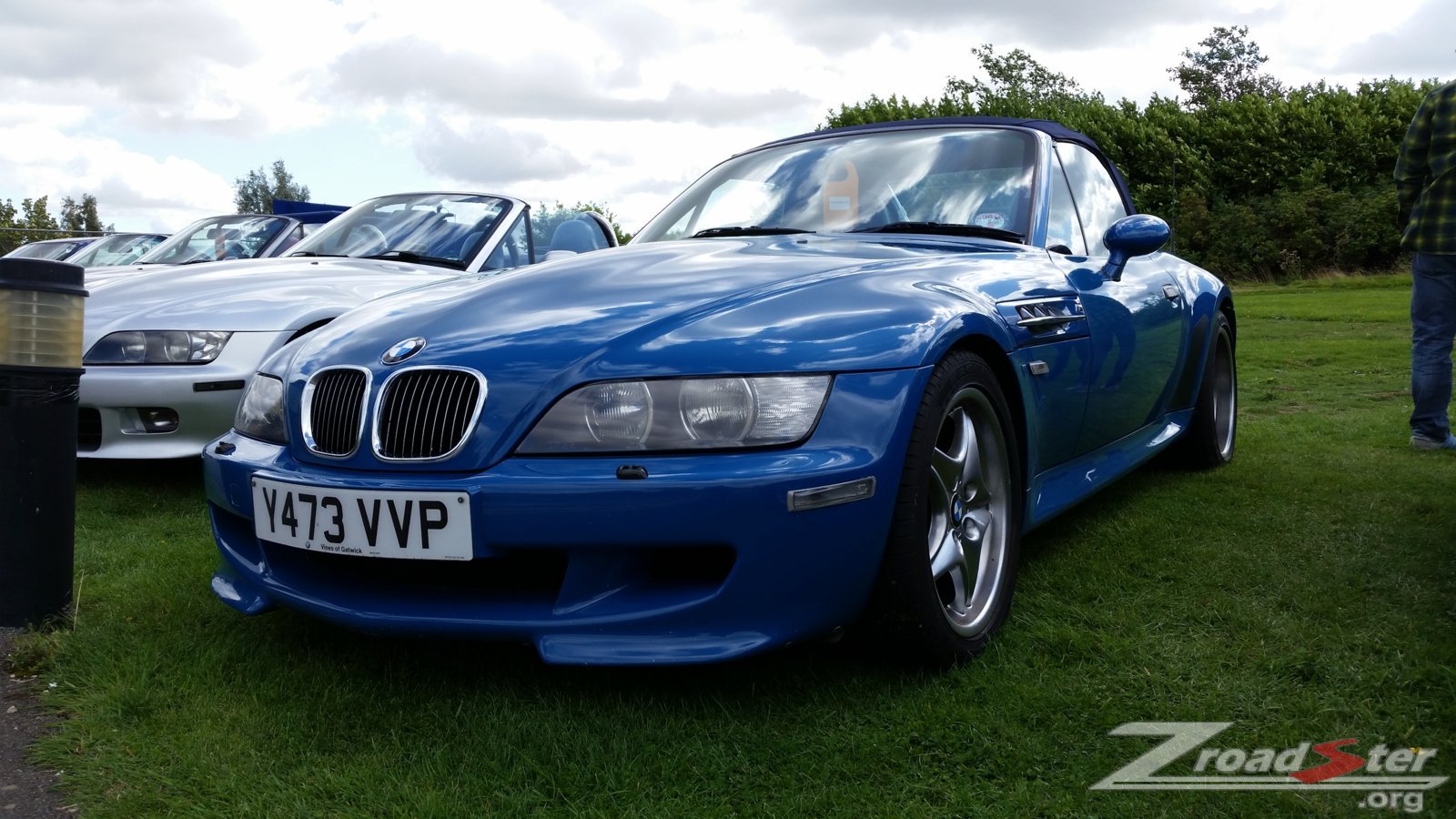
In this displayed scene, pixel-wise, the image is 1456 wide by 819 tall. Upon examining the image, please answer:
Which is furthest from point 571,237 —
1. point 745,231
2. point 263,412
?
point 263,412

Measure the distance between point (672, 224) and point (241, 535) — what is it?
169 centimetres

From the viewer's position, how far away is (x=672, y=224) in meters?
3.70

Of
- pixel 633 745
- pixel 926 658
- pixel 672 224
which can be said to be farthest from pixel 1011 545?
pixel 672 224

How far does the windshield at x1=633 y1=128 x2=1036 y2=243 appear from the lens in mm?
3301

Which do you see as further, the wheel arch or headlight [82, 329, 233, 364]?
headlight [82, 329, 233, 364]

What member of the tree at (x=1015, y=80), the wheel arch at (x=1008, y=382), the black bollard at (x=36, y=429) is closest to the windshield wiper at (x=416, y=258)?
the black bollard at (x=36, y=429)

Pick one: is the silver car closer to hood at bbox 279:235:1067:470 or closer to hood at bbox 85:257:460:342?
hood at bbox 85:257:460:342

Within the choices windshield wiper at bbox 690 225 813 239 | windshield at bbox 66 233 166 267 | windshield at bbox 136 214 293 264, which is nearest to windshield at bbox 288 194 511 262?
windshield at bbox 136 214 293 264

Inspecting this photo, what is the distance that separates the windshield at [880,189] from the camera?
130 inches

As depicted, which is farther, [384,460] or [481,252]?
[481,252]

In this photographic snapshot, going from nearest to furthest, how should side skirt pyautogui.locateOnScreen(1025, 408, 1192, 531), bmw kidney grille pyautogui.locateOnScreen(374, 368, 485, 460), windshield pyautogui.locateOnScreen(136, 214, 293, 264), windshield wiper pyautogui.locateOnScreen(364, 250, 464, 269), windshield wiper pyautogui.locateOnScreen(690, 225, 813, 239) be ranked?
bmw kidney grille pyautogui.locateOnScreen(374, 368, 485, 460), side skirt pyautogui.locateOnScreen(1025, 408, 1192, 531), windshield wiper pyautogui.locateOnScreen(690, 225, 813, 239), windshield wiper pyautogui.locateOnScreen(364, 250, 464, 269), windshield pyautogui.locateOnScreen(136, 214, 293, 264)

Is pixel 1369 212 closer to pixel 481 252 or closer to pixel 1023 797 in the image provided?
pixel 481 252

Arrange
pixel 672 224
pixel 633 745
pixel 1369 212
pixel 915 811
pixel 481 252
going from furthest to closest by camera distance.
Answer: pixel 1369 212 < pixel 481 252 < pixel 672 224 < pixel 633 745 < pixel 915 811

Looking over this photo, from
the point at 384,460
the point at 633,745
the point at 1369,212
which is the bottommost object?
the point at 633,745
